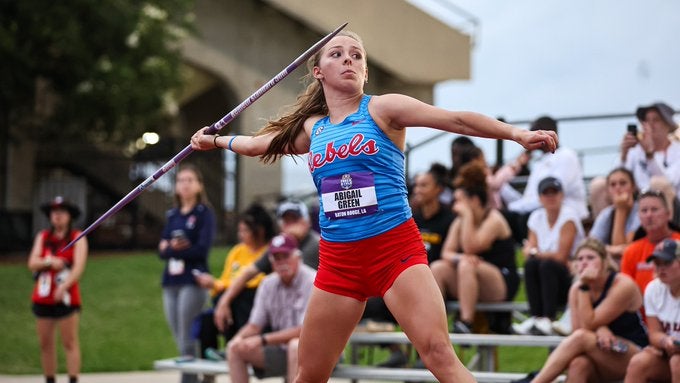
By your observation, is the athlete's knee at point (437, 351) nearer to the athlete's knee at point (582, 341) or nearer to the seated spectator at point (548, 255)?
the athlete's knee at point (582, 341)

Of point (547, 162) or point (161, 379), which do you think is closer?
point (547, 162)

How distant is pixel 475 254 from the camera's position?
9922mm

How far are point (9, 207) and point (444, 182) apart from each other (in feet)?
50.5

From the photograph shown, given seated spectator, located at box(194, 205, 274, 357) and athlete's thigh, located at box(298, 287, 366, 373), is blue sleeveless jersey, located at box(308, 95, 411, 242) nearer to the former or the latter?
athlete's thigh, located at box(298, 287, 366, 373)

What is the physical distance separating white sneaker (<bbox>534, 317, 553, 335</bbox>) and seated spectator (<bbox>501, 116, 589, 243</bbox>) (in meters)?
1.07

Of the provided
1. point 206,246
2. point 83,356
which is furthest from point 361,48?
point 83,356

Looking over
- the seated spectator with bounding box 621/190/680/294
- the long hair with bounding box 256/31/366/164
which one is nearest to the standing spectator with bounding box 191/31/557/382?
the long hair with bounding box 256/31/366/164

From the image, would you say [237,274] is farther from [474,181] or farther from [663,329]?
[663,329]

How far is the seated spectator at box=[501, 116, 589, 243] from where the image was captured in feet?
34.3

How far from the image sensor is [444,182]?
11250 mm

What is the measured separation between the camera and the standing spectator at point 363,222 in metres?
5.43

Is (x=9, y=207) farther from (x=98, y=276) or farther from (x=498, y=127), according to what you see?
(x=498, y=127)

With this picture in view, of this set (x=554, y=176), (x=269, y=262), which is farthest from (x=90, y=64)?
(x=554, y=176)

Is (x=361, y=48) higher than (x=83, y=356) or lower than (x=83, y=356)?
higher
